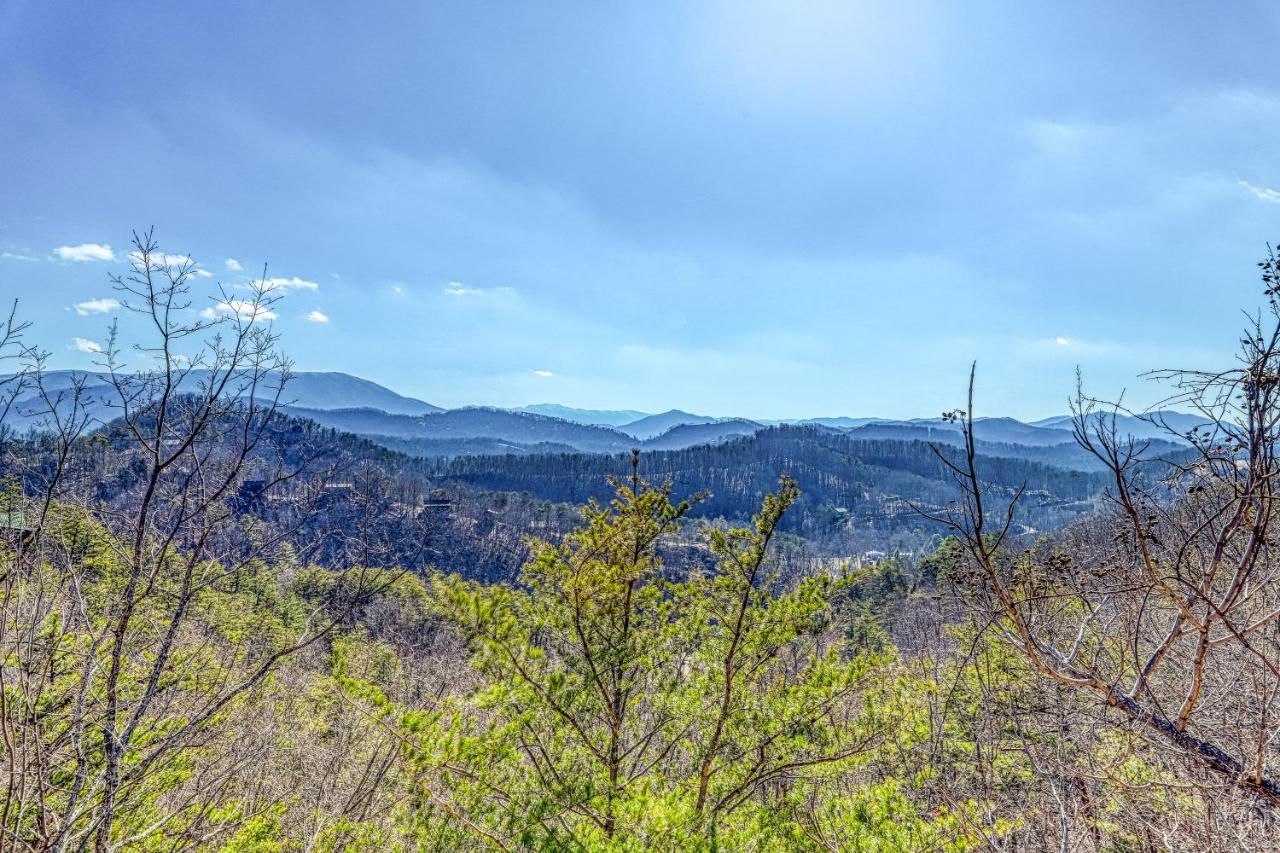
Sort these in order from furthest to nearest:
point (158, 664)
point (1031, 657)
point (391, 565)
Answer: point (391, 565)
point (158, 664)
point (1031, 657)

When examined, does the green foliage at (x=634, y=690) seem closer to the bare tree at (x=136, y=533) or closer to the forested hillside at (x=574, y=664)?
the forested hillside at (x=574, y=664)

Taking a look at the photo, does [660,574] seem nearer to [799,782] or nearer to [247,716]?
[799,782]

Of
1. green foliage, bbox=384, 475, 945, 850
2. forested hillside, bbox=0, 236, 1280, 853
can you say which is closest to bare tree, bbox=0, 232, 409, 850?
forested hillside, bbox=0, 236, 1280, 853

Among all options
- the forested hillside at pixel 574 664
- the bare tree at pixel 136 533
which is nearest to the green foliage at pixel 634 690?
the forested hillside at pixel 574 664

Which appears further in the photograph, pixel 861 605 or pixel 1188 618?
pixel 861 605

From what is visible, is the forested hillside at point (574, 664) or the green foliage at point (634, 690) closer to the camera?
the forested hillside at point (574, 664)

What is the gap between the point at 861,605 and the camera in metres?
30.9

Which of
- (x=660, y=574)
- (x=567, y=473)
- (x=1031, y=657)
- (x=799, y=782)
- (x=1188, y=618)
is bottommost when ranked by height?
(x=567, y=473)

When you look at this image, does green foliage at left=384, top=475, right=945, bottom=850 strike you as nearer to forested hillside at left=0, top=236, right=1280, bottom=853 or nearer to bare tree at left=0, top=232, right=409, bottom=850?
forested hillside at left=0, top=236, right=1280, bottom=853

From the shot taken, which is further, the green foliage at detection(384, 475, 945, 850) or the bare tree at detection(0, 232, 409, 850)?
the green foliage at detection(384, 475, 945, 850)

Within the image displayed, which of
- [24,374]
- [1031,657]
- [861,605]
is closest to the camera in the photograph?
→ [1031,657]

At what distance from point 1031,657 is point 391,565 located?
3.51m

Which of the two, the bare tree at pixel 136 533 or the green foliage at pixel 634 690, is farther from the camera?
the green foliage at pixel 634 690

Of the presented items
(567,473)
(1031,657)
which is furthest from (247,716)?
(567,473)
